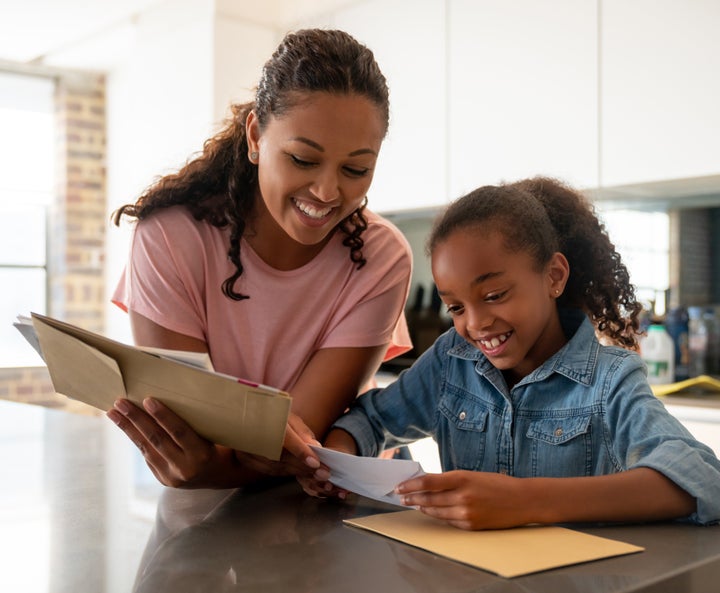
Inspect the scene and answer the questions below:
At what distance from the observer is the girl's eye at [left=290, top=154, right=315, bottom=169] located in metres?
1.21

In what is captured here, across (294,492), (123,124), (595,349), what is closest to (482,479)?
(294,492)

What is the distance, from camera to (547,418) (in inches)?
47.9

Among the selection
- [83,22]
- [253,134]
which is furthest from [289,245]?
[83,22]

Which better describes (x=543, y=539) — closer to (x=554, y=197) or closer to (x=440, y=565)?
(x=440, y=565)

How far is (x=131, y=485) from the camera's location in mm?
1156

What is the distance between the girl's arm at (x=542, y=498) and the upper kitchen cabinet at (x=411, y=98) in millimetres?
2483

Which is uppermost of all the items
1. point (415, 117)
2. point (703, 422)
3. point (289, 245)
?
point (415, 117)

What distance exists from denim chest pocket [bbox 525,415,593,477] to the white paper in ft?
0.99

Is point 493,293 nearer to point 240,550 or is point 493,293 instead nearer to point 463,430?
point 463,430

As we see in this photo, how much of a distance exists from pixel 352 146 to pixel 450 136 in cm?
216

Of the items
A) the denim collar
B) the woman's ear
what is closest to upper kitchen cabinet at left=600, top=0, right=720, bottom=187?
the denim collar

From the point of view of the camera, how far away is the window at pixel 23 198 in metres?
5.09

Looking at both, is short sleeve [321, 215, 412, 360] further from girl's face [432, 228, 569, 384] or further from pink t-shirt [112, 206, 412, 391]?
girl's face [432, 228, 569, 384]

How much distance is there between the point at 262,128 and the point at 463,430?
0.55 metres
